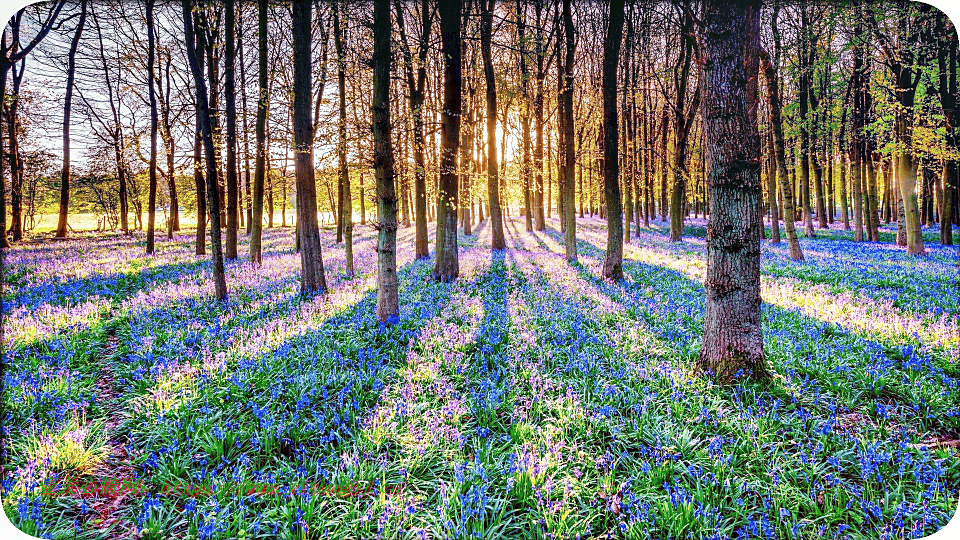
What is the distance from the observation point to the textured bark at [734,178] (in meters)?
4.60

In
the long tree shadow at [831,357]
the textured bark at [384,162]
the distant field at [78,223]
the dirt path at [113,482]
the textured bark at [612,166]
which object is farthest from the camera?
the distant field at [78,223]

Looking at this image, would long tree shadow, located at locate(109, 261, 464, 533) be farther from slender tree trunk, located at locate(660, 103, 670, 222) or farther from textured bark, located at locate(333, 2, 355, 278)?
slender tree trunk, located at locate(660, 103, 670, 222)

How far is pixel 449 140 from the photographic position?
10.9 m

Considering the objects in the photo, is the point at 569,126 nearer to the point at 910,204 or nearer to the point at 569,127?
the point at 569,127

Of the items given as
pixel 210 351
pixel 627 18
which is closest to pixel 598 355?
pixel 210 351

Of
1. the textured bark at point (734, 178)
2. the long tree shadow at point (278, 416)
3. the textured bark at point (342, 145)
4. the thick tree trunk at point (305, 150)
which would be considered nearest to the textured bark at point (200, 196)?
the textured bark at point (342, 145)

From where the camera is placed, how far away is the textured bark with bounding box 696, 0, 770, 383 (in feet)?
15.1

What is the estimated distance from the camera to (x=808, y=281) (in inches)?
412

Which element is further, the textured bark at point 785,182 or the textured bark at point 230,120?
the textured bark at point 785,182

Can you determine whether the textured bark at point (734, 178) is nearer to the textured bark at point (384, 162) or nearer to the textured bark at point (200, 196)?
the textured bark at point (384, 162)

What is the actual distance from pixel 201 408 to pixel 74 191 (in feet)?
149

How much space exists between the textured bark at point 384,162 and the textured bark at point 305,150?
113 inches

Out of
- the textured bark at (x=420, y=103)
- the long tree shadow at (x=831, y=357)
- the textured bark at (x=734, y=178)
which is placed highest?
the textured bark at (x=420, y=103)

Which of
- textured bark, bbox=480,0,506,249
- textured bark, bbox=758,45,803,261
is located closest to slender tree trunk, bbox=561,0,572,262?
textured bark, bbox=480,0,506,249
